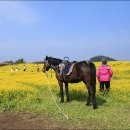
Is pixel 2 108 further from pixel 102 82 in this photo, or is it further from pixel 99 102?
pixel 102 82

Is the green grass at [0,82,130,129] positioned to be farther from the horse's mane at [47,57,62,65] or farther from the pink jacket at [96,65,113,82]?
the horse's mane at [47,57,62,65]

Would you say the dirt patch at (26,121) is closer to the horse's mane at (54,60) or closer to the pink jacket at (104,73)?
the horse's mane at (54,60)

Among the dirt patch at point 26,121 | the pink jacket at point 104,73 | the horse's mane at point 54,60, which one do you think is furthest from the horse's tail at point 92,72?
the pink jacket at point 104,73

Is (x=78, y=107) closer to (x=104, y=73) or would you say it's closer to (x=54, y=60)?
(x=54, y=60)

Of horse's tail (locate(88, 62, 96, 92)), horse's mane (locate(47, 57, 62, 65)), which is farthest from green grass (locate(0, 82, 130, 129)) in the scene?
horse's mane (locate(47, 57, 62, 65))

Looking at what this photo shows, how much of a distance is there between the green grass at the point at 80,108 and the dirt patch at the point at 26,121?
1.24 ft

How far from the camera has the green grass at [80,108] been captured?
12.0 meters

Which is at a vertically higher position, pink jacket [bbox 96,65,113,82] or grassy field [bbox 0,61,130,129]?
pink jacket [bbox 96,65,113,82]

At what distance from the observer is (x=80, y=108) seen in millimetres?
14922

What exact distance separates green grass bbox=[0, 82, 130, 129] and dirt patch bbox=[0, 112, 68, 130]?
0.38 meters

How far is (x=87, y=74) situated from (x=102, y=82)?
352 cm

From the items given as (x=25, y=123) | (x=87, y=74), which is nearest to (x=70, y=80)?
(x=87, y=74)

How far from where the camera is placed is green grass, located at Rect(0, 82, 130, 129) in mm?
12047

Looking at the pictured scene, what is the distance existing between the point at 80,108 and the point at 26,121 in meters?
2.86
